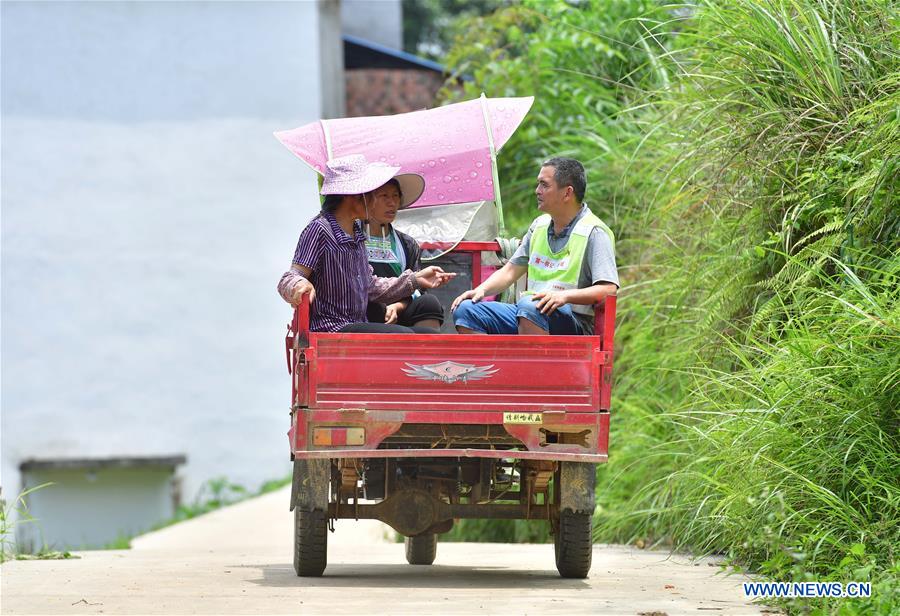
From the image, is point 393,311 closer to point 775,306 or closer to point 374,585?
point 374,585

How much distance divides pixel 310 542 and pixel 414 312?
4.12 feet

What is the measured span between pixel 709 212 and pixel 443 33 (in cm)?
2618

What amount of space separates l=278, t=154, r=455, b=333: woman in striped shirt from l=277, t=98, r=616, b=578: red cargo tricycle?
0.84ft

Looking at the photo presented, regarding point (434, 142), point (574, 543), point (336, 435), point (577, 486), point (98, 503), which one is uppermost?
point (434, 142)

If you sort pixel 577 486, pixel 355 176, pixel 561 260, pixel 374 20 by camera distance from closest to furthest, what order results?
pixel 577 486 < pixel 561 260 < pixel 355 176 < pixel 374 20

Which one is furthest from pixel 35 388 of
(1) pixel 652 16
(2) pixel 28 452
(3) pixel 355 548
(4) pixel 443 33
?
(4) pixel 443 33

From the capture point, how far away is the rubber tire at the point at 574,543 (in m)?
6.20

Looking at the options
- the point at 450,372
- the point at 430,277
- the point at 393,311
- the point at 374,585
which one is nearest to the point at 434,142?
the point at 430,277

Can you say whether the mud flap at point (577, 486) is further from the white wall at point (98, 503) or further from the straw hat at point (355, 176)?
the white wall at point (98, 503)

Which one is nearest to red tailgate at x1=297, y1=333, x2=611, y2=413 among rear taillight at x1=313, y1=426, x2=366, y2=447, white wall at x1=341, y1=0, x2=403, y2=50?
rear taillight at x1=313, y1=426, x2=366, y2=447

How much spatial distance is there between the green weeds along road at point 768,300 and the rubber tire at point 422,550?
1340 mm

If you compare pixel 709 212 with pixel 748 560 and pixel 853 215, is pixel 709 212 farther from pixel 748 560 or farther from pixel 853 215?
pixel 748 560

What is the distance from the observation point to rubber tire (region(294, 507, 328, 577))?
620 cm

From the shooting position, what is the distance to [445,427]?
5898 mm
